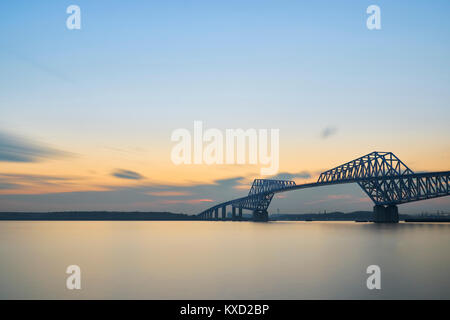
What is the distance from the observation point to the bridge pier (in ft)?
403

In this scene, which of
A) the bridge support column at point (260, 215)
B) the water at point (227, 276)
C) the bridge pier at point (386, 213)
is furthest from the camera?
the bridge support column at point (260, 215)

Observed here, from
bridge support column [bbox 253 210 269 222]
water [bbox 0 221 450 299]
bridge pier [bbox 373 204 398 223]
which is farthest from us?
bridge support column [bbox 253 210 269 222]

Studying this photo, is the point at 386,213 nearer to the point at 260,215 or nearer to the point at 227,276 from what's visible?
the point at 260,215

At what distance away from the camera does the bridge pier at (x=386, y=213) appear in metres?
123

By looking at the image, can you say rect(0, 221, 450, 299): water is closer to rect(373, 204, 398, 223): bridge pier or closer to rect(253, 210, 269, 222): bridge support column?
rect(373, 204, 398, 223): bridge pier

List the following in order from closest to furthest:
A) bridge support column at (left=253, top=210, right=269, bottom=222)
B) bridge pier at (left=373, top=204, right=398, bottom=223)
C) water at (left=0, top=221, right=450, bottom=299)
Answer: water at (left=0, top=221, right=450, bottom=299), bridge pier at (left=373, top=204, right=398, bottom=223), bridge support column at (left=253, top=210, right=269, bottom=222)

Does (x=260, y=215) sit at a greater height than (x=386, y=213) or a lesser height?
lesser

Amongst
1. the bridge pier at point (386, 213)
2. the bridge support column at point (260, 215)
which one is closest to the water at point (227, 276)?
the bridge pier at point (386, 213)

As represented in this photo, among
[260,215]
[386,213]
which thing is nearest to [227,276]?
[386,213]

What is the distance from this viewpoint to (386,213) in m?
124

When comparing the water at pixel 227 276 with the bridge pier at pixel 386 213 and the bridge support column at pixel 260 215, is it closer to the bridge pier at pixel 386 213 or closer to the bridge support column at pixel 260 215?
the bridge pier at pixel 386 213

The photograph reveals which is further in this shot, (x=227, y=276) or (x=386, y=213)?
(x=386, y=213)

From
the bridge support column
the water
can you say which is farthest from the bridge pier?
the water
